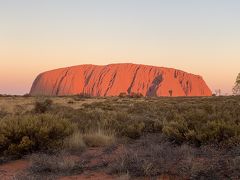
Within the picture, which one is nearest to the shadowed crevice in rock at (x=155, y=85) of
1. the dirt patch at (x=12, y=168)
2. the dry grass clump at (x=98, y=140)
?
the dry grass clump at (x=98, y=140)

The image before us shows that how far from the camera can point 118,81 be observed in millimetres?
153250

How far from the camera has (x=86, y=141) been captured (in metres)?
9.38

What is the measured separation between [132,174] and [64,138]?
135 inches

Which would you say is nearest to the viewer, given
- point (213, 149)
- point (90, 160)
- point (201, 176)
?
point (201, 176)

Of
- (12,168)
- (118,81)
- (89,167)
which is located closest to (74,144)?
(12,168)

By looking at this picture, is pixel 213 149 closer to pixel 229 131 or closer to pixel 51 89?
pixel 229 131

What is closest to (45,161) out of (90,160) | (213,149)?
(90,160)

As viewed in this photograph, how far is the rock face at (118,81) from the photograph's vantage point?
15200 centimetres

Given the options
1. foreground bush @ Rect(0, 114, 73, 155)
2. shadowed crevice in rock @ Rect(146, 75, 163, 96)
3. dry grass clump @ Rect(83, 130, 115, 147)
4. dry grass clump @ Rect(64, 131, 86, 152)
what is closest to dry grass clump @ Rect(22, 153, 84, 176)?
foreground bush @ Rect(0, 114, 73, 155)

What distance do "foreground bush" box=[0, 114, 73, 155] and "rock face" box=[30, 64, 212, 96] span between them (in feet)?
449

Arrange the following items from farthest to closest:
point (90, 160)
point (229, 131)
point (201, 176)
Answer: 1. point (229, 131)
2. point (90, 160)
3. point (201, 176)

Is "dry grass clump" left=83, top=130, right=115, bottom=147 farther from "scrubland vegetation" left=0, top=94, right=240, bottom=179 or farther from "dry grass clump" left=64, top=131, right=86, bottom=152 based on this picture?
"dry grass clump" left=64, top=131, right=86, bottom=152

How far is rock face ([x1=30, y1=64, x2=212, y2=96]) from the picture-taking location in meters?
152

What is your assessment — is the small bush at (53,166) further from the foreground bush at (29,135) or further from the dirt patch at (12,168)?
the foreground bush at (29,135)
